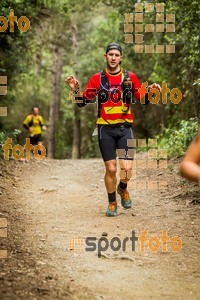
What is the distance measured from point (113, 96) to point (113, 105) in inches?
5.2

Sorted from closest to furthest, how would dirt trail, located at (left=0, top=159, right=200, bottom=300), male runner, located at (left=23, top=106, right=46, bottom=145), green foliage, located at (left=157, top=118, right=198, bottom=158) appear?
dirt trail, located at (left=0, top=159, right=200, bottom=300) → green foliage, located at (left=157, top=118, right=198, bottom=158) → male runner, located at (left=23, top=106, right=46, bottom=145)

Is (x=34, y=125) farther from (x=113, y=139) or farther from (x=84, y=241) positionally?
(x=84, y=241)

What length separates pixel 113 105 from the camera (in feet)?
24.6

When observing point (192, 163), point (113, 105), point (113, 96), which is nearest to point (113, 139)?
point (113, 105)

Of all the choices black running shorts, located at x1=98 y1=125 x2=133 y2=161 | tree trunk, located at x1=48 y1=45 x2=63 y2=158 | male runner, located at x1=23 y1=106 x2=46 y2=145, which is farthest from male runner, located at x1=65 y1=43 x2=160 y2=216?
tree trunk, located at x1=48 y1=45 x2=63 y2=158

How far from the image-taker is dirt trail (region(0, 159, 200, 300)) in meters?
4.72

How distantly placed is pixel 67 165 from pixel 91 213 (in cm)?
737

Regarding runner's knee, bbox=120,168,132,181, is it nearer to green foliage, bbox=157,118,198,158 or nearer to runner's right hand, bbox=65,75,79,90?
runner's right hand, bbox=65,75,79,90

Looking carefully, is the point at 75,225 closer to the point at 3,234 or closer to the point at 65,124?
the point at 3,234

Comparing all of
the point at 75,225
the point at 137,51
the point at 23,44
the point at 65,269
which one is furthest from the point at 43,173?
the point at 137,51

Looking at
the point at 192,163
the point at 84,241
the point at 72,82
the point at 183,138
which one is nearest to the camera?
the point at 192,163

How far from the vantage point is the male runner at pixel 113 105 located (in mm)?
7477

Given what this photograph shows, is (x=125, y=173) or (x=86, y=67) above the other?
(x=86, y=67)

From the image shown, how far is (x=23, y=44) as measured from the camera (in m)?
15.9
